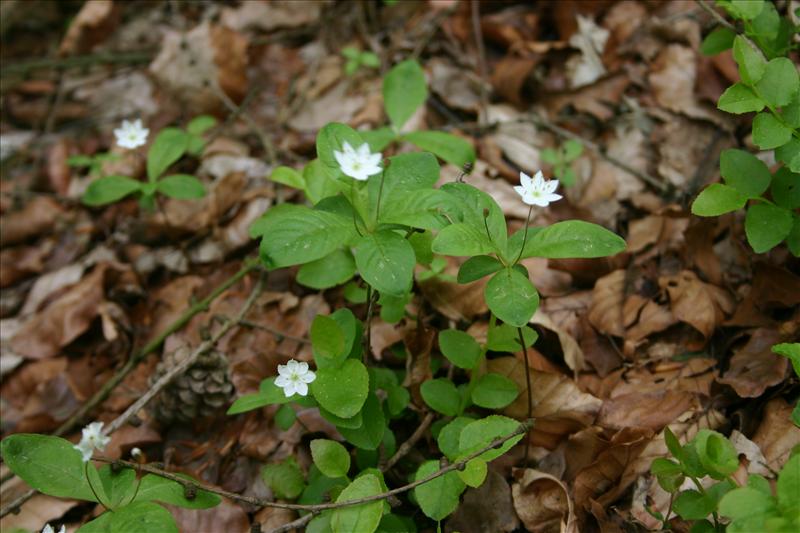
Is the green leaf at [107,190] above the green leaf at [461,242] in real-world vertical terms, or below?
below

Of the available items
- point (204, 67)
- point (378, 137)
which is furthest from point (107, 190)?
point (204, 67)

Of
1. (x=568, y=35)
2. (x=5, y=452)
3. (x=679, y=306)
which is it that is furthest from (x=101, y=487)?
(x=568, y=35)

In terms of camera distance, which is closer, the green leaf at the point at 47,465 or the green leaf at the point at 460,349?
the green leaf at the point at 47,465

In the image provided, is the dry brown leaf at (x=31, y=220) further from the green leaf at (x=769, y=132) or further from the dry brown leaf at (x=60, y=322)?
the green leaf at (x=769, y=132)

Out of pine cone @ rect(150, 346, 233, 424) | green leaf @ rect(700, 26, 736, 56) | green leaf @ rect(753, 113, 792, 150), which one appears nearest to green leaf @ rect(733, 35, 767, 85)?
green leaf @ rect(753, 113, 792, 150)

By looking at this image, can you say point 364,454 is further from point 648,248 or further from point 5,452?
point 648,248

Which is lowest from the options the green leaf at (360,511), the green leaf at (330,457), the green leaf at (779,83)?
the green leaf at (330,457)

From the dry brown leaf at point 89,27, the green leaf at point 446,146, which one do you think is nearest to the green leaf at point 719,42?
the green leaf at point 446,146
